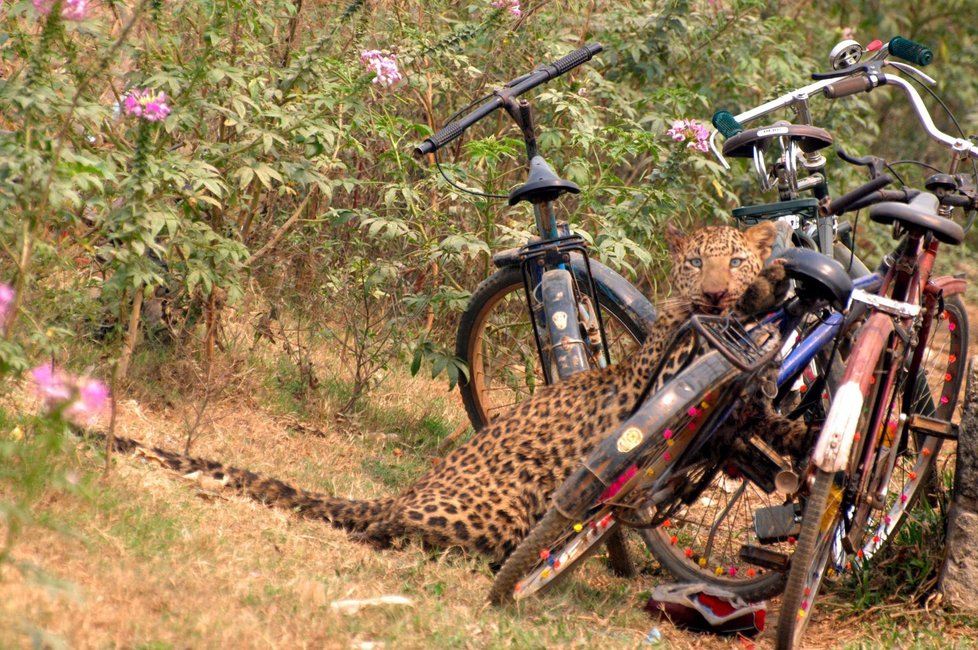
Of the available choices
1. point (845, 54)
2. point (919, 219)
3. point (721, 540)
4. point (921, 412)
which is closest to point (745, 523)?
point (721, 540)

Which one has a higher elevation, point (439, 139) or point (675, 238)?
point (439, 139)

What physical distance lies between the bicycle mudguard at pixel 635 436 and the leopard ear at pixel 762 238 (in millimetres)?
853

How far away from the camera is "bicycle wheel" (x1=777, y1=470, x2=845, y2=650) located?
3346mm

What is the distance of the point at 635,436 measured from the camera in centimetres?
352

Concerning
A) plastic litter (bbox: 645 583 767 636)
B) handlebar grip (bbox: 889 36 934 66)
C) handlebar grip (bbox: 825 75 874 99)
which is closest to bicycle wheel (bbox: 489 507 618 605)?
plastic litter (bbox: 645 583 767 636)

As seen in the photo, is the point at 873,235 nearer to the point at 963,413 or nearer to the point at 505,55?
the point at 505,55

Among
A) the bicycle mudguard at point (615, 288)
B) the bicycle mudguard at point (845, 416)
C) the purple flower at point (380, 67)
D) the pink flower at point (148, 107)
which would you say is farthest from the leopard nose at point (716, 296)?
the pink flower at point (148, 107)

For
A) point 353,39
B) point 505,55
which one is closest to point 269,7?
point 353,39

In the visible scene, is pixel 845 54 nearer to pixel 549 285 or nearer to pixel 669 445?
pixel 549 285

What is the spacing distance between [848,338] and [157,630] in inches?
101

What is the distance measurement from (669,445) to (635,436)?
0.93 feet

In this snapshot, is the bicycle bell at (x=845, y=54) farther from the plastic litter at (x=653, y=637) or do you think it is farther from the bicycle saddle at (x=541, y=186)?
the plastic litter at (x=653, y=637)

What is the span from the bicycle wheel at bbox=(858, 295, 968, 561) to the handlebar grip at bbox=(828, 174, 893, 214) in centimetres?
65

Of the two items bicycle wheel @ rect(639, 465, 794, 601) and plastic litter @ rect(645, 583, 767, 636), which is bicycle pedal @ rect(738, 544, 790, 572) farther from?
plastic litter @ rect(645, 583, 767, 636)
